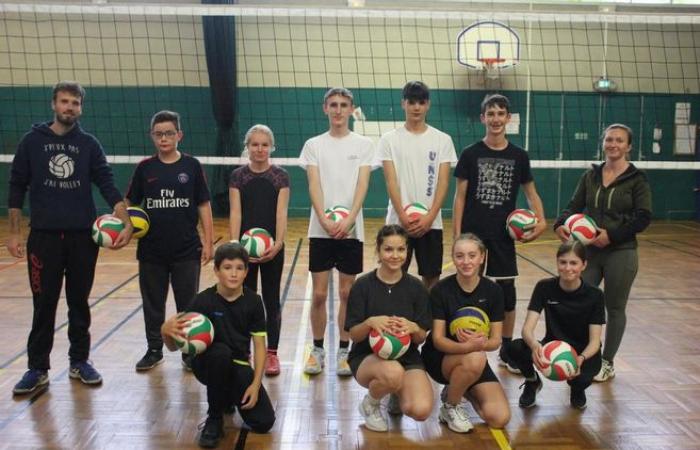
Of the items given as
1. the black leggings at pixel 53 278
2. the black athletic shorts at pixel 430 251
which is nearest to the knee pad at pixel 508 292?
the black athletic shorts at pixel 430 251

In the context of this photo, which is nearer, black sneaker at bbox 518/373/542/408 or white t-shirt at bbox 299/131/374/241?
black sneaker at bbox 518/373/542/408

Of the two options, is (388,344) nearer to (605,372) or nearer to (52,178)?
(605,372)

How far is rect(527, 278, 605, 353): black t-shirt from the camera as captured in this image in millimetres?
3291

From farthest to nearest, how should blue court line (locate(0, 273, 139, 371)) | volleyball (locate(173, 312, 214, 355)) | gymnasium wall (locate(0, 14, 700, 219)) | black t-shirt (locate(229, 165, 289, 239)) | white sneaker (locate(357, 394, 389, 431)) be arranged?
gymnasium wall (locate(0, 14, 700, 219)), blue court line (locate(0, 273, 139, 371)), black t-shirt (locate(229, 165, 289, 239)), white sneaker (locate(357, 394, 389, 431)), volleyball (locate(173, 312, 214, 355))

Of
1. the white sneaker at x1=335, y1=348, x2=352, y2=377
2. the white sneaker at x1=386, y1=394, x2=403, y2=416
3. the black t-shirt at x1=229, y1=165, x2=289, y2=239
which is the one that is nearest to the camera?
the white sneaker at x1=386, y1=394, x2=403, y2=416

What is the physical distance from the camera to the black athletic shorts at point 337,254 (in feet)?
12.2

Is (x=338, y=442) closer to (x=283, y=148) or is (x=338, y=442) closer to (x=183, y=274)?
(x=183, y=274)

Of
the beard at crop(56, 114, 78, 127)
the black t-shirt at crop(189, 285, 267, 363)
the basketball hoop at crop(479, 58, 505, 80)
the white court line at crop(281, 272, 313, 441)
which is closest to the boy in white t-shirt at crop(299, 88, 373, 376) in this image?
the white court line at crop(281, 272, 313, 441)

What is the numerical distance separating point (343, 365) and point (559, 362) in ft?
4.07

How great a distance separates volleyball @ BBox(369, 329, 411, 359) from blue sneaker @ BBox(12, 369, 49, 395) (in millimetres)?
1808

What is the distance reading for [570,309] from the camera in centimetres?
331

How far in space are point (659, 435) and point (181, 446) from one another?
83.7 inches

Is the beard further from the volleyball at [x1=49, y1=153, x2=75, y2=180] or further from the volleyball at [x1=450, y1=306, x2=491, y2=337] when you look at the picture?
the volleyball at [x1=450, y1=306, x2=491, y2=337]

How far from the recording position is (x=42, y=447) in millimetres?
2832
